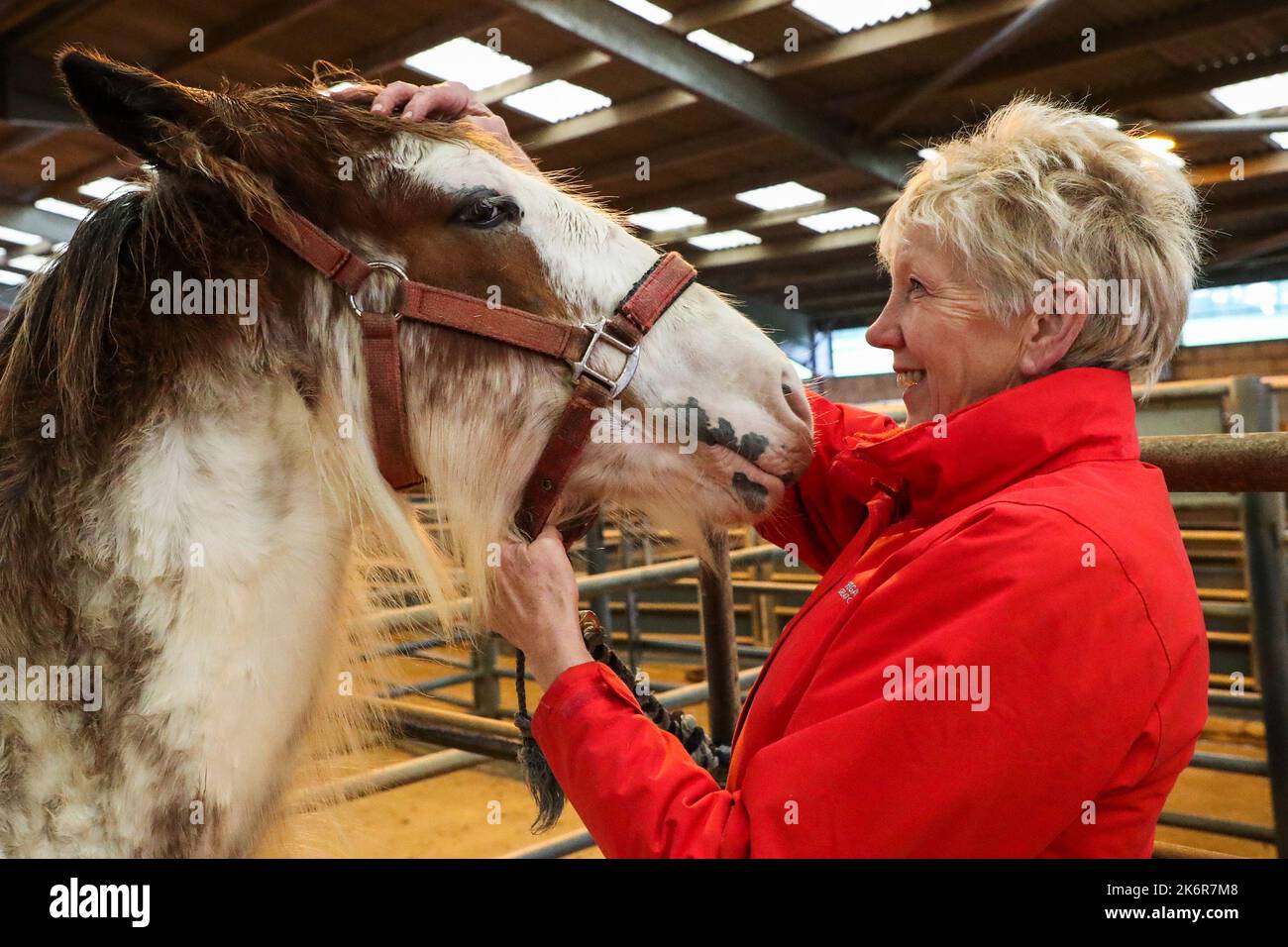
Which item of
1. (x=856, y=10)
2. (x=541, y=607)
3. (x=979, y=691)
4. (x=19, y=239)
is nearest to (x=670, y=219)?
(x=856, y=10)

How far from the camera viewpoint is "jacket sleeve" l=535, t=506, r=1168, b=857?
0.94 meters

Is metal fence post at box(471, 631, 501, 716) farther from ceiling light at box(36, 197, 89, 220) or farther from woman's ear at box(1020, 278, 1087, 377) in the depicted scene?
ceiling light at box(36, 197, 89, 220)

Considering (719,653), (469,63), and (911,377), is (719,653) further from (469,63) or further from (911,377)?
(469,63)

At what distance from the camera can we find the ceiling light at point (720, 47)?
20.5ft

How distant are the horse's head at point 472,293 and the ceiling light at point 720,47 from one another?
5.37 m

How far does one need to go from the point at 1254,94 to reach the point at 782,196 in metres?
4.31

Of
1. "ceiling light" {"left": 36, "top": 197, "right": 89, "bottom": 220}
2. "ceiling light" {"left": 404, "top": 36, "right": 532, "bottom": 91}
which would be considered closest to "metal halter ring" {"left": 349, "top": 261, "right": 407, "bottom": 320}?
"ceiling light" {"left": 404, "top": 36, "right": 532, "bottom": 91}

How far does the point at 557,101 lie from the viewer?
282 inches

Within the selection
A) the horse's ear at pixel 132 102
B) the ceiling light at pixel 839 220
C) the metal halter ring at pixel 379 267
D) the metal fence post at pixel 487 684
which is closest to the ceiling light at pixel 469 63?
the metal fence post at pixel 487 684

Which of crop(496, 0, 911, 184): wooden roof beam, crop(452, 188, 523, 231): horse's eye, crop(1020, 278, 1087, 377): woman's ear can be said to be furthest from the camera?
crop(496, 0, 911, 184): wooden roof beam

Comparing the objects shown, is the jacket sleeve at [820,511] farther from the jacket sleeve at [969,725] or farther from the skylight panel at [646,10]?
the skylight panel at [646,10]

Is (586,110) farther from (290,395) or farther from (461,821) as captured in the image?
(290,395)

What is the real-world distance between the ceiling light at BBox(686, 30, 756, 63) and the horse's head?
5368 millimetres
